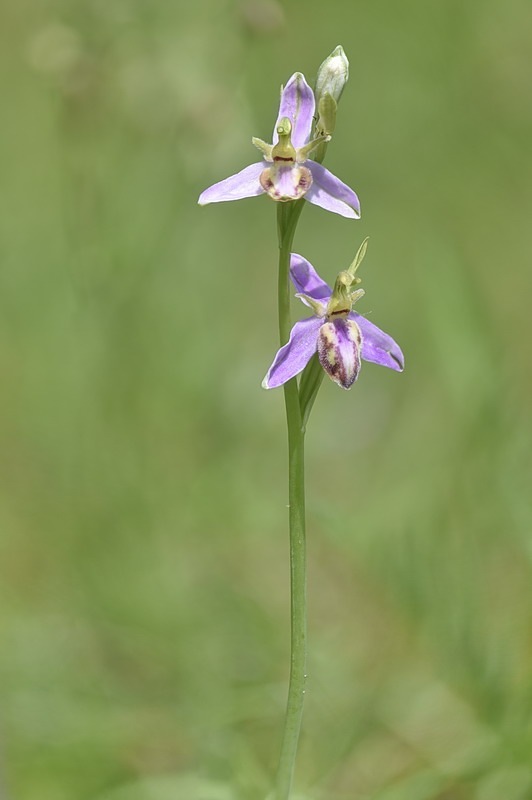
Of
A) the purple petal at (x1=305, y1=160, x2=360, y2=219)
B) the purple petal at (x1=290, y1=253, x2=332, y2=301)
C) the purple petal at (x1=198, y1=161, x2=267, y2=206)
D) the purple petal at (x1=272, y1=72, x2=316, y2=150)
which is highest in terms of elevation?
the purple petal at (x1=272, y1=72, x2=316, y2=150)

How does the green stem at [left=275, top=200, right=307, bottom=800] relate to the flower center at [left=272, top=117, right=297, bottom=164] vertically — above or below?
below

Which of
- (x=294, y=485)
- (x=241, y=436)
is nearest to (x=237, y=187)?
(x=294, y=485)

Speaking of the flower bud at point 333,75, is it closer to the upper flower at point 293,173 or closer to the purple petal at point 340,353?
the upper flower at point 293,173

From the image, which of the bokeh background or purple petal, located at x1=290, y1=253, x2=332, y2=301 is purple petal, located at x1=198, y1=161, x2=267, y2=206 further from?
the bokeh background

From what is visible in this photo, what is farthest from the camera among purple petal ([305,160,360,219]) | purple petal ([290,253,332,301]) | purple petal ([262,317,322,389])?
purple petal ([290,253,332,301])

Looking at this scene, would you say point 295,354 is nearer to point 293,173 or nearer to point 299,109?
point 293,173

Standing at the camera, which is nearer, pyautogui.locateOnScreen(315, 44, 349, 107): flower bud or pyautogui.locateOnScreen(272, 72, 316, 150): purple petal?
pyautogui.locateOnScreen(315, 44, 349, 107): flower bud

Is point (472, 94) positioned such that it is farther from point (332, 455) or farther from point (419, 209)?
point (332, 455)

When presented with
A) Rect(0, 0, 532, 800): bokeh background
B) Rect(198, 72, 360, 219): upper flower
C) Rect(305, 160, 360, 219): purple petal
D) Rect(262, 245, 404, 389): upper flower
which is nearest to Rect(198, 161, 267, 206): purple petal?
Rect(198, 72, 360, 219): upper flower
